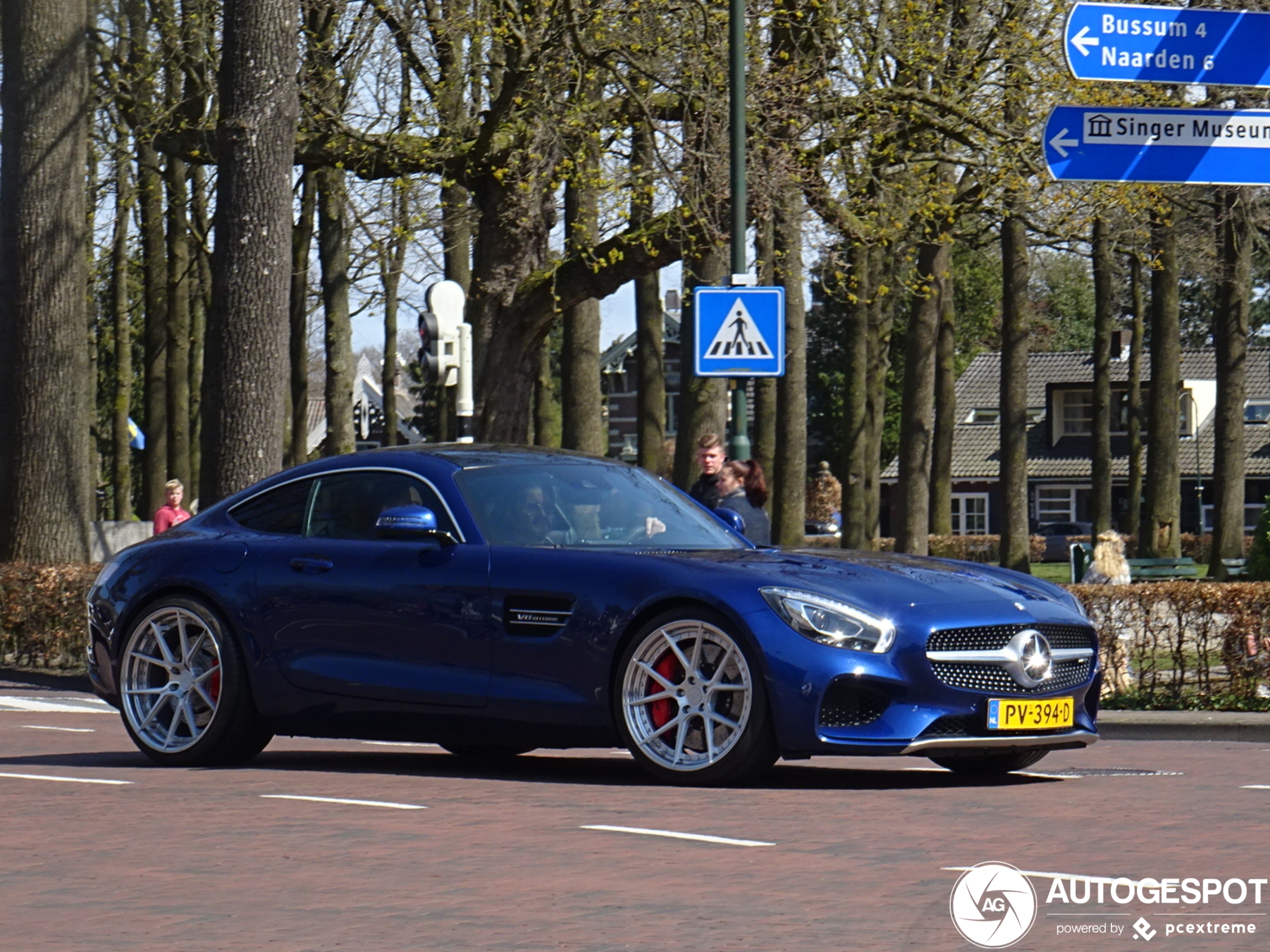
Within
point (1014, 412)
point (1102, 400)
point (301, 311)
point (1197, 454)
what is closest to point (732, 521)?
point (301, 311)

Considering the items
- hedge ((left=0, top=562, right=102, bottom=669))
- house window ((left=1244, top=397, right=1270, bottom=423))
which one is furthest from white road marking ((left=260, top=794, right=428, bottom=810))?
house window ((left=1244, top=397, right=1270, bottom=423))

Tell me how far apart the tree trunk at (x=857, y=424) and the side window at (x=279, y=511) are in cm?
1981

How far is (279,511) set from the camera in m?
10.1

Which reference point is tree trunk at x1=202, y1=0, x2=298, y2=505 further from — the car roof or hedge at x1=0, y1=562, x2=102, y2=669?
the car roof

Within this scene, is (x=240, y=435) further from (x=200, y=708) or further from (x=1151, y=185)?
(x=1151, y=185)

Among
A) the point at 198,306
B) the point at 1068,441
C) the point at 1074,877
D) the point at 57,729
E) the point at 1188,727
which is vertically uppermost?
the point at 198,306

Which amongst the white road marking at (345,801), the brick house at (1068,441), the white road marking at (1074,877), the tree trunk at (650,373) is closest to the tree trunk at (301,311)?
the tree trunk at (650,373)

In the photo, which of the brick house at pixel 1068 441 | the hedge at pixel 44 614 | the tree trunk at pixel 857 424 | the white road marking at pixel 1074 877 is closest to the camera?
the white road marking at pixel 1074 877

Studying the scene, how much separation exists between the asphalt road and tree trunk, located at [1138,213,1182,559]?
25829mm

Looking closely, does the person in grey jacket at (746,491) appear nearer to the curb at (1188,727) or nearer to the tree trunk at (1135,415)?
the curb at (1188,727)

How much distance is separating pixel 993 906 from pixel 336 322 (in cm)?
2763

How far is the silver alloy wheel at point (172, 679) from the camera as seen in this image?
9.88m

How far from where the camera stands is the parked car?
7925 cm

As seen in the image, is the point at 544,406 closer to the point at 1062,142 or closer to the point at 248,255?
the point at 248,255
